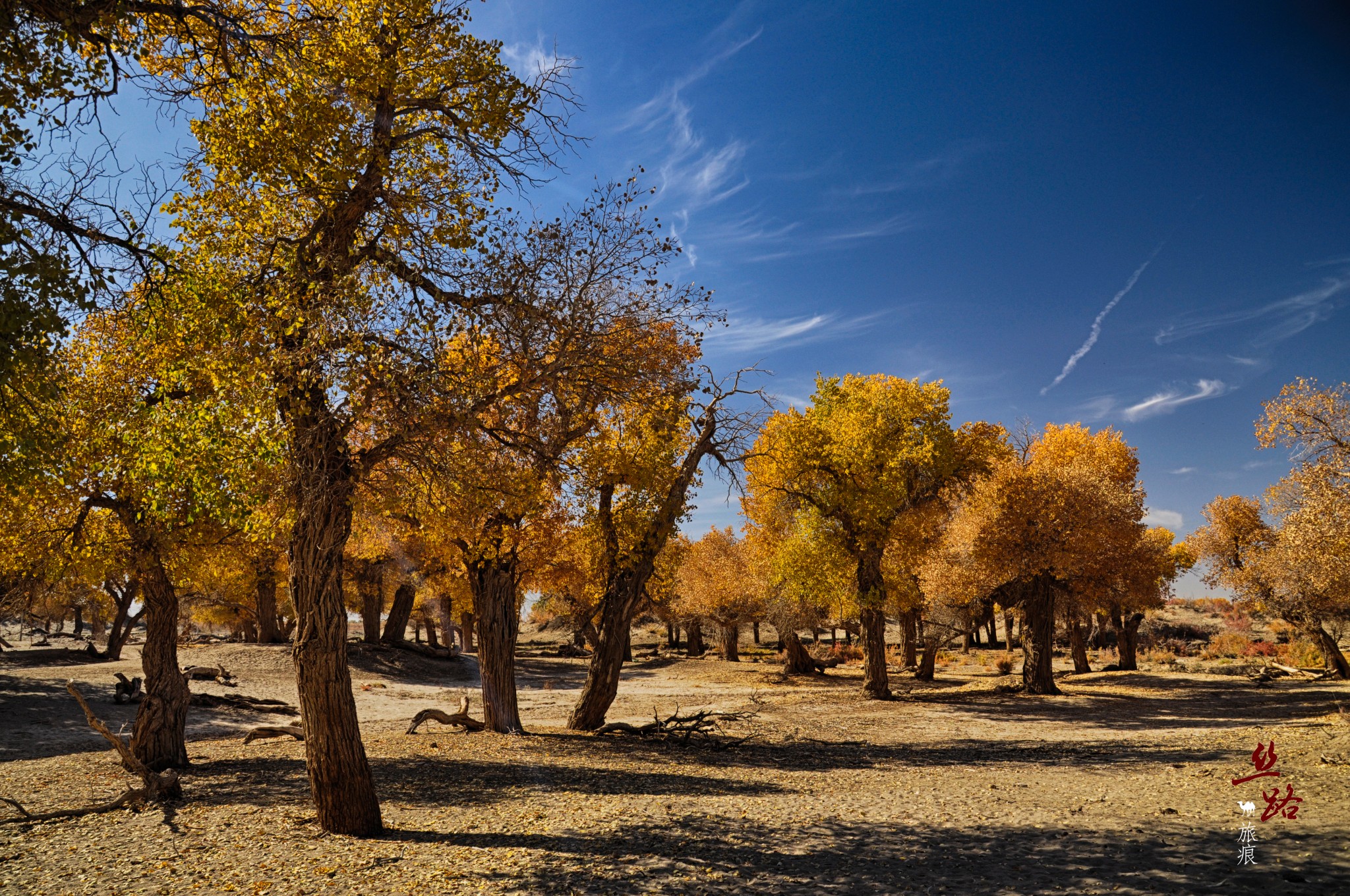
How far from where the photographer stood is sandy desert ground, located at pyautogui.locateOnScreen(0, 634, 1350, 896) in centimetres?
680

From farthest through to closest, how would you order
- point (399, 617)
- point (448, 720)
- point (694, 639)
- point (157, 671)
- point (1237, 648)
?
point (694, 639) → point (1237, 648) → point (399, 617) → point (448, 720) → point (157, 671)

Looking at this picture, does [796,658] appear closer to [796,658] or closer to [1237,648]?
[796,658]

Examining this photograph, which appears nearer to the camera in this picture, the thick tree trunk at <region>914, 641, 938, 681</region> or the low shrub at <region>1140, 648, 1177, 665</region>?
the thick tree trunk at <region>914, 641, 938, 681</region>

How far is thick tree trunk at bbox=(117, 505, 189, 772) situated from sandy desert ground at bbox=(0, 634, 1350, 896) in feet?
2.27

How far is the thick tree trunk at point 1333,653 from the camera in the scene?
2781 centimetres

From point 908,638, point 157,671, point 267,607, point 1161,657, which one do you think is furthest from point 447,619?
point 1161,657

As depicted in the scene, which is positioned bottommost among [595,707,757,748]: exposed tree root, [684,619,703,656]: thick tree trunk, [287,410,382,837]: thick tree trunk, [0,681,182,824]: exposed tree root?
[684,619,703,656]: thick tree trunk

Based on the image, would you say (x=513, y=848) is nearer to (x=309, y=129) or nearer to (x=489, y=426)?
(x=489, y=426)

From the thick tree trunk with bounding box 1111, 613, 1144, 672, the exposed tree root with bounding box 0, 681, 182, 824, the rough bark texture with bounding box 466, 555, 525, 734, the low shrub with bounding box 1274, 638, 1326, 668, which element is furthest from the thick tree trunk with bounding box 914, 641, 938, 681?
the exposed tree root with bounding box 0, 681, 182, 824

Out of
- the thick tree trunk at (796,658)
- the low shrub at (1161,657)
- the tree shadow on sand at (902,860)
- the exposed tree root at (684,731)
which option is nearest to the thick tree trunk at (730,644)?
the thick tree trunk at (796,658)

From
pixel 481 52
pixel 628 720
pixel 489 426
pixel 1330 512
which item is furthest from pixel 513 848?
pixel 1330 512

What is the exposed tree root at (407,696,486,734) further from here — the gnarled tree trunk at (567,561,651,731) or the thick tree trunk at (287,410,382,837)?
the thick tree trunk at (287,410,382,837)

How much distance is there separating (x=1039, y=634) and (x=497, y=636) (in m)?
20.3

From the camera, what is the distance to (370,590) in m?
39.2
